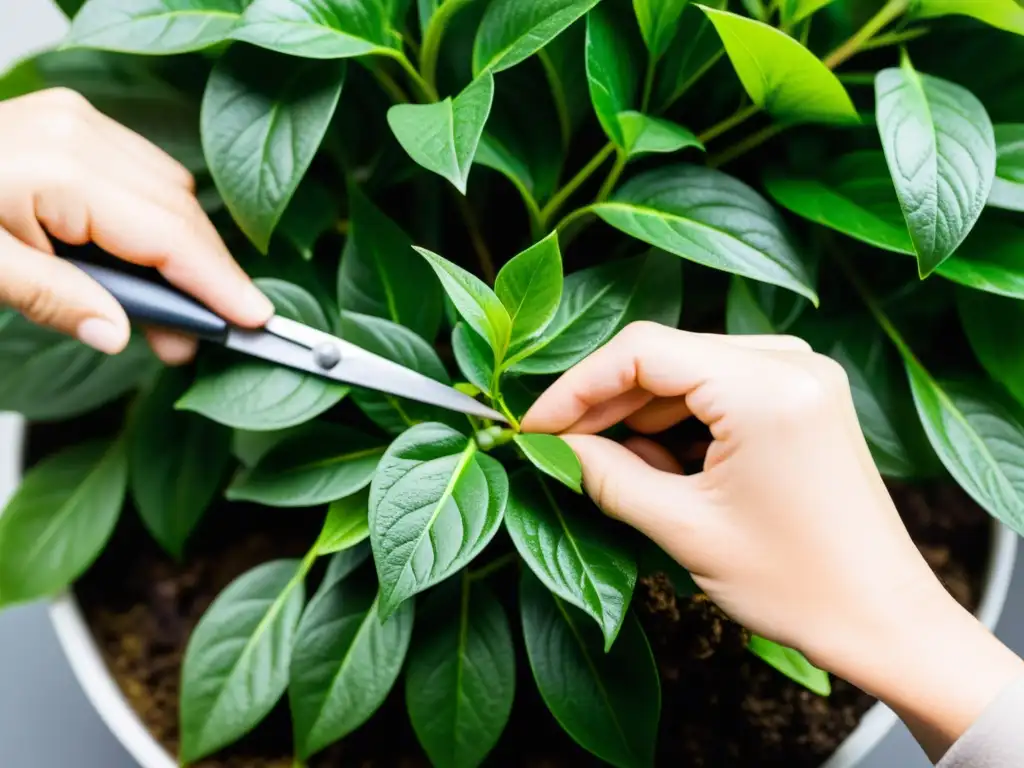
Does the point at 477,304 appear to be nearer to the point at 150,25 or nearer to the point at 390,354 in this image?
the point at 390,354

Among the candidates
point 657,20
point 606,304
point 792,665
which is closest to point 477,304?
point 606,304

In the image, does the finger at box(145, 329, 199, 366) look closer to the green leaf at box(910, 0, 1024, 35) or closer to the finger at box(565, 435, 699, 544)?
the finger at box(565, 435, 699, 544)

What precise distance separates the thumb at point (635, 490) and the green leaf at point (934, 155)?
0.65ft

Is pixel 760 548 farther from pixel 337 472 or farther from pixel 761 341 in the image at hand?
pixel 337 472

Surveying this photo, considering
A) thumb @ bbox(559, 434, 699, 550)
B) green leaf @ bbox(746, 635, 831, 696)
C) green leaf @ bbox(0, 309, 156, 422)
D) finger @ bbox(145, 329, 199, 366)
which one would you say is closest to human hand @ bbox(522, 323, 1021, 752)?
thumb @ bbox(559, 434, 699, 550)

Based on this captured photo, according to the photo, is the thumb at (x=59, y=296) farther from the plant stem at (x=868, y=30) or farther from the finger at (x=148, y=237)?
the plant stem at (x=868, y=30)

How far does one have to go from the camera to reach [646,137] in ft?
1.81

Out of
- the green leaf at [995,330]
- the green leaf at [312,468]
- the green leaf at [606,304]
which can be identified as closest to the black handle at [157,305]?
the green leaf at [312,468]

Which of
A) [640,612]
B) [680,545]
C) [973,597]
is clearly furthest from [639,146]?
[973,597]

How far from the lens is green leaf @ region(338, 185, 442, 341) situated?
61cm

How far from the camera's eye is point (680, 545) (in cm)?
50

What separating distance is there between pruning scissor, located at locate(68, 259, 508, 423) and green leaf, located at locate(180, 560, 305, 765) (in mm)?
199

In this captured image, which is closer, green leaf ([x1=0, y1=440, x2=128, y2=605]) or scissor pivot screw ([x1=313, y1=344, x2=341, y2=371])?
scissor pivot screw ([x1=313, y1=344, x2=341, y2=371])

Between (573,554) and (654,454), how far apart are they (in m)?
0.10
